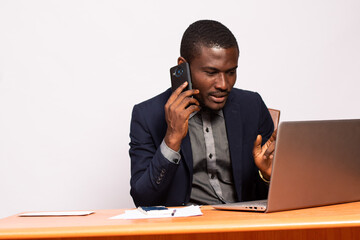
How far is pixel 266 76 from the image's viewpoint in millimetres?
2693

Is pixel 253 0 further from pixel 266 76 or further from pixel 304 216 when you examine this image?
pixel 304 216

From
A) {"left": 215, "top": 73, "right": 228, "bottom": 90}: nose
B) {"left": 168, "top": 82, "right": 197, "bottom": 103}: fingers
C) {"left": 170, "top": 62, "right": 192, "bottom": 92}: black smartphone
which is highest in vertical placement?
{"left": 170, "top": 62, "right": 192, "bottom": 92}: black smartphone

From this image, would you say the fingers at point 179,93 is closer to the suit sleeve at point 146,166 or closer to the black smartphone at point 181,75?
the black smartphone at point 181,75

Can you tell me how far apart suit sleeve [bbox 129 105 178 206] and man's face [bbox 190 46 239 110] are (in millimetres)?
274

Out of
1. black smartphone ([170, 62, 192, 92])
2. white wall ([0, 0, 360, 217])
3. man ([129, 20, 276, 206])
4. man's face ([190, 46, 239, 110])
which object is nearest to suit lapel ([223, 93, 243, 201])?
man ([129, 20, 276, 206])

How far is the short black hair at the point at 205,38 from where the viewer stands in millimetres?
1672

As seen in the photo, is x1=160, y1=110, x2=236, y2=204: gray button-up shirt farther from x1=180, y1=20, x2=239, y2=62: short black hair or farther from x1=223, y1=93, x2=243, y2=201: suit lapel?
x1=180, y1=20, x2=239, y2=62: short black hair

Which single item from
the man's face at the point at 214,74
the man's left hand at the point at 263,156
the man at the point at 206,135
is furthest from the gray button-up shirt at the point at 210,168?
the man's left hand at the point at 263,156

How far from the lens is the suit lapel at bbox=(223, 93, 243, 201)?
5.55 ft

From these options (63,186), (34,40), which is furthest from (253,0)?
(63,186)

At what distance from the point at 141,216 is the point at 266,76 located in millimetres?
1874

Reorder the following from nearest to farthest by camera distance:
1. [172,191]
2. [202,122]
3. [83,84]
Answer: [172,191] → [202,122] → [83,84]

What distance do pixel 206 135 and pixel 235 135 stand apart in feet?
0.42

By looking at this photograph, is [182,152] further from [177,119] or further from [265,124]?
[265,124]
